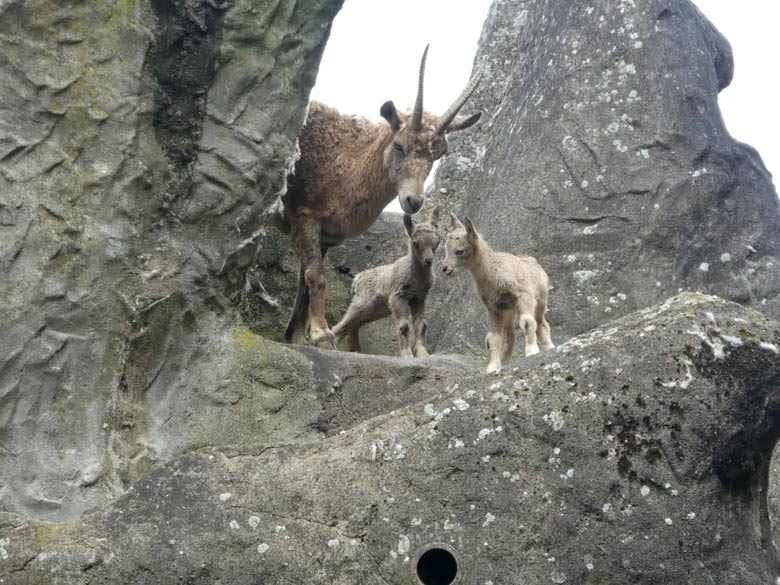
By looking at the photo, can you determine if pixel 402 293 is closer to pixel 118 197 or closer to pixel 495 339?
pixel 495 339

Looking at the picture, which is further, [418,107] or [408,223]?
[408,223]

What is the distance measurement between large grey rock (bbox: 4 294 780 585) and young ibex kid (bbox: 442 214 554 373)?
3.39 meters

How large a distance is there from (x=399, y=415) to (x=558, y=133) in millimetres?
6095

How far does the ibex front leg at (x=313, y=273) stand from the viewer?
11.0 metres

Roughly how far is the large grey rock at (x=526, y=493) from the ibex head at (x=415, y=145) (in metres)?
5.11

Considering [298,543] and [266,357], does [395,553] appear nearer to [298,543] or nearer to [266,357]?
[298,543]

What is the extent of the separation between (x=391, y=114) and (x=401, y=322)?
1910mm

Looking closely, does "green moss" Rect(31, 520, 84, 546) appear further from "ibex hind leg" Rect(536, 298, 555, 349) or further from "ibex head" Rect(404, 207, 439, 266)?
"ibex head" Rect(404, 207, 439, 266)

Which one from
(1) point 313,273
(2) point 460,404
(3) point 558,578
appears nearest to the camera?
(3) point 558,578

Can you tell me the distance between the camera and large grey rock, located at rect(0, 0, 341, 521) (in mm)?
8039

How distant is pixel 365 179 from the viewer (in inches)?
456

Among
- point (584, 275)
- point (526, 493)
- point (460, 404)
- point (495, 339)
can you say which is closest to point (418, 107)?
point (584, 275)

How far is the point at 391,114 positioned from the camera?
11492 mm

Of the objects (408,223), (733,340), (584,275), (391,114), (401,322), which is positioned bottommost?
(733,340)
